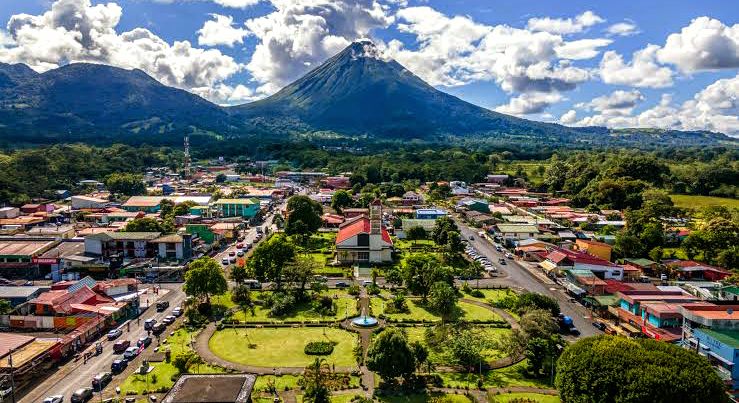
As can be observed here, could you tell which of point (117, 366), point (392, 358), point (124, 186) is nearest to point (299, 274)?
point (117, 366)

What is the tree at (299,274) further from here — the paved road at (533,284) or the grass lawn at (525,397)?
the grass lawn at (525,397)

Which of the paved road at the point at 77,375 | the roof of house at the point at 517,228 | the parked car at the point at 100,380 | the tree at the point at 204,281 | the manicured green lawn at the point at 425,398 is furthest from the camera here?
the roof of house at the point at 517,228

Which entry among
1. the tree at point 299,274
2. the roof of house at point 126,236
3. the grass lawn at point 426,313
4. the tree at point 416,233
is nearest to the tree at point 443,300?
the grass lawn at point 426,313

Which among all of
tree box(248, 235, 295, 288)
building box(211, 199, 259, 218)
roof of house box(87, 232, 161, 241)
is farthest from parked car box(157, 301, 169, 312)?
building box(211, 199, 259, 218)

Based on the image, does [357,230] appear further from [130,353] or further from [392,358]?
[392,358]

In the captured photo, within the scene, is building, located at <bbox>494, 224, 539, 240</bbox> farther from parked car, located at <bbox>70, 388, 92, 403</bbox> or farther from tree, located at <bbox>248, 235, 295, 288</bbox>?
parked car, located at <bbox>70, 388, 92, 403</bbox>

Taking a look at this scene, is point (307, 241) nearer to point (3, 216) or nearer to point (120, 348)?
point (120, 348)
